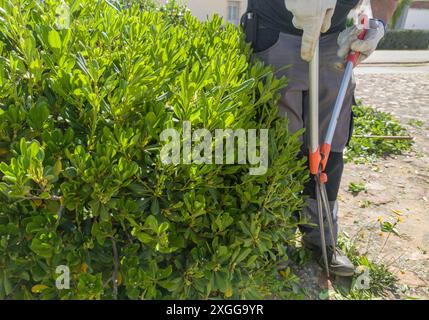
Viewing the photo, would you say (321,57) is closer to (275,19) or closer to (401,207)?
(275,19)

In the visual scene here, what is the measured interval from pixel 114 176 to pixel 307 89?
1.48 meters

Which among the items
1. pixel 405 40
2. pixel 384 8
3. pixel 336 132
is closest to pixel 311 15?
pixel 336 132

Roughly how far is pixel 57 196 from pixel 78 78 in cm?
41

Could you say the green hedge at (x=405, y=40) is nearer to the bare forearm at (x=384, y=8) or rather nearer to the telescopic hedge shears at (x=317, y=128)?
the bare forearm at (x=384, y=8)

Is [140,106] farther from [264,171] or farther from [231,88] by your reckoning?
[264,171]

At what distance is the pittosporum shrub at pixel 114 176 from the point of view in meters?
1.31

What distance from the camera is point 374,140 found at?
4.84 m

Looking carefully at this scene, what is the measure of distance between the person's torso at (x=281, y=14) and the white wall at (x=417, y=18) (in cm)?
3896

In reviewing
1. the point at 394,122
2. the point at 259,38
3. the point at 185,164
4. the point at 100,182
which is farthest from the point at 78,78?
the point at 394,122

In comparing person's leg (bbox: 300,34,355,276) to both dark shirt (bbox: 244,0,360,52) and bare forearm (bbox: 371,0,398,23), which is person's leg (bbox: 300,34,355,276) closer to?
dark shirt (bbox: 244,0,360,52)

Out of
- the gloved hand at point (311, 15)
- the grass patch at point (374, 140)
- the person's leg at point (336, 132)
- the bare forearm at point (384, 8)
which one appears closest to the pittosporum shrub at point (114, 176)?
the gloved hand at point (311, 15)

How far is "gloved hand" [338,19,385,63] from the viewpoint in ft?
7.02

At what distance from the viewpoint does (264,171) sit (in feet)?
5.26

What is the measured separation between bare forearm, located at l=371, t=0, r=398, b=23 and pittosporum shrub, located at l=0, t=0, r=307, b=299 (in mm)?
1483
